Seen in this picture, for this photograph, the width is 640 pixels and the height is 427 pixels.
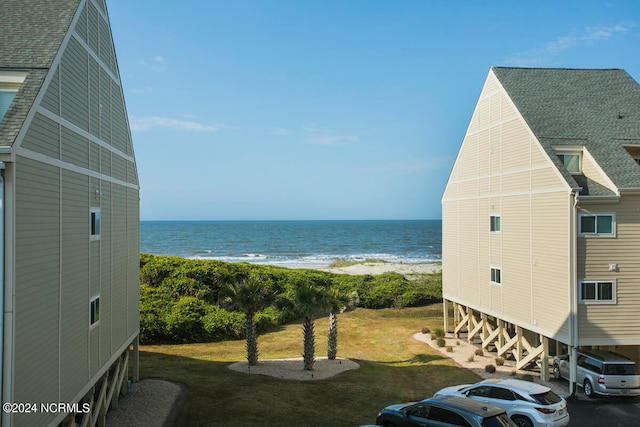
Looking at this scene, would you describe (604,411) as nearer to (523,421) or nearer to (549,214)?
(523,421)

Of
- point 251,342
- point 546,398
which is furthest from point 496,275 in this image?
point 251,342

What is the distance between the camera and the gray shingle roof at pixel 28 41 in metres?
9.71

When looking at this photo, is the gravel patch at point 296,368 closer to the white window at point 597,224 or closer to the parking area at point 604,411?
the parking area at point 604,411

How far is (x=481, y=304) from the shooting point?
27.3m

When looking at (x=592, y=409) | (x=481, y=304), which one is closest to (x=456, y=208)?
(x=481, y=304)

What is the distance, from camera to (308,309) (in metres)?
23.5

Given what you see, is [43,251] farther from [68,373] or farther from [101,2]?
[101,2]

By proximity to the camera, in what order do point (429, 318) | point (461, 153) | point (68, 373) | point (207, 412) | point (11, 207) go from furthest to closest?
point (429, 318)
point (461, 153)
point (207, 412)
point (68, 373)
point (11, 207)

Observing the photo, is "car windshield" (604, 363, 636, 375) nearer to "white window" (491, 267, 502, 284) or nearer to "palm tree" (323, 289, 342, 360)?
"white window" (491, 267, 502, 284)

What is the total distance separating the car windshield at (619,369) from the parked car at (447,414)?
28.4 feet

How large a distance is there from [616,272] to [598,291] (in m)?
1.10

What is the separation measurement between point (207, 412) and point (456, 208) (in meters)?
19.6

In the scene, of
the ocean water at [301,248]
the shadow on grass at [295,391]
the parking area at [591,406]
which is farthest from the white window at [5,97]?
the ocean water at [301,248]

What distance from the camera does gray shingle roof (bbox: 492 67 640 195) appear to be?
70.0 feet
